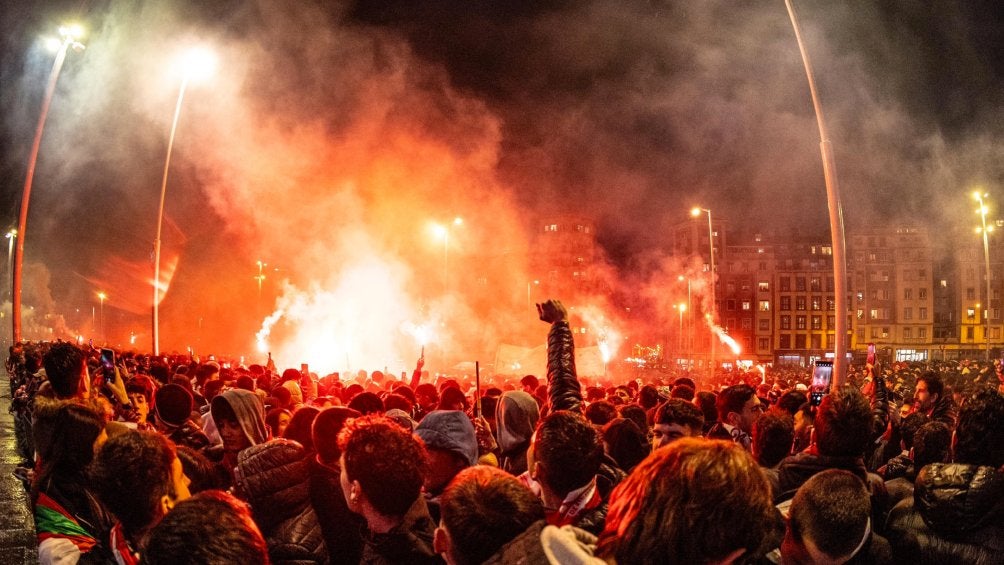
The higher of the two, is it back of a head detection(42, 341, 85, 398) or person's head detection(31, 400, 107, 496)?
back of a head detection(42, 341, 85, 398)

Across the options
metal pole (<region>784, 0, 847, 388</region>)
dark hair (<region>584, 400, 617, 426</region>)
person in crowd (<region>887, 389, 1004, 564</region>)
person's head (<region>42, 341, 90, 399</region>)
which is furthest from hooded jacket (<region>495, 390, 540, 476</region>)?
metal pole (<region>784, 0, 847, 388</region>)

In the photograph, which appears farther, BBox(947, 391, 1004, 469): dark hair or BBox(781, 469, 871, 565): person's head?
BBox(947, 391, 1004, 469): dark hair

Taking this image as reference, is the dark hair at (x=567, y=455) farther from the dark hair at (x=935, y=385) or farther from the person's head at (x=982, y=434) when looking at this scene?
the dark hair at (x=935, y=385)

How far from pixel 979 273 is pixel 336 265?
94.4 meters

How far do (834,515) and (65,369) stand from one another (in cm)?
568

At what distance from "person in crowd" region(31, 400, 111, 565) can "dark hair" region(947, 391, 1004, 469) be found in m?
4.44

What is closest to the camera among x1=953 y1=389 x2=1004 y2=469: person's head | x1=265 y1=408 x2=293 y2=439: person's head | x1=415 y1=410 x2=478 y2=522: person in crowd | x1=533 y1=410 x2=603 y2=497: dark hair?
x1=533 y1=410 x2=603 y2=497: dark hair

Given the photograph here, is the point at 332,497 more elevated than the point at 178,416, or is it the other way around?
the point at 178,416

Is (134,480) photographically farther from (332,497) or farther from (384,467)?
(332,497)

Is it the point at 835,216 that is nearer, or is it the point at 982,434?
the point at 982,434

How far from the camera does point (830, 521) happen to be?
2854 mm

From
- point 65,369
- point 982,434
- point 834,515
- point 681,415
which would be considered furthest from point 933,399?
point 65,369

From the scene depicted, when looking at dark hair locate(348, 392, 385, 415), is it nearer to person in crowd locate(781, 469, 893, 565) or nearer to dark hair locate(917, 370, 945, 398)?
person in crowd locate(781, 469, 893, 565)

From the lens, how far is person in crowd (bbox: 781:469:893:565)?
2.85 m
